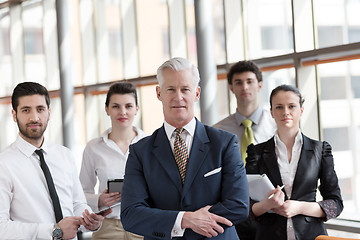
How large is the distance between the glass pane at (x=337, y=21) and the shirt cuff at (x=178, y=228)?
346cm

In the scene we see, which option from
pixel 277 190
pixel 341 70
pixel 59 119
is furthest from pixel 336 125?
A: pixel 59 119

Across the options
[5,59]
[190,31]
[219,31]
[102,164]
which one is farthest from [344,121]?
[5,59]

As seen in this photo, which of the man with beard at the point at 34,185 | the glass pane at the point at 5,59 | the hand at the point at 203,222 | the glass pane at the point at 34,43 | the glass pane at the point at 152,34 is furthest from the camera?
the glass pane at the point at 5,59

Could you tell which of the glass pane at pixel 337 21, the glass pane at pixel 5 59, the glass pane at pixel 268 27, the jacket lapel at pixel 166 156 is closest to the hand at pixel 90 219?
the jacket lapel at pixel 166 156

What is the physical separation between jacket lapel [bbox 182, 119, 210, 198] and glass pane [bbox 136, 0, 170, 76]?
555 centimetres

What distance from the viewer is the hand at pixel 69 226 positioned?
2650 millimetres

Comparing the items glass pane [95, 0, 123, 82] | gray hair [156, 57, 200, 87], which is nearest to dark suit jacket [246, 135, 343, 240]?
gray hair [156, 57, 200, 87]

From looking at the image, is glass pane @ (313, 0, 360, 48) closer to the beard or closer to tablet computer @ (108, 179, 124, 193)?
tablet computer @ (108, 179, 124, 193)

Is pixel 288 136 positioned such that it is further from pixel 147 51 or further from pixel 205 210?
pixel 147 51

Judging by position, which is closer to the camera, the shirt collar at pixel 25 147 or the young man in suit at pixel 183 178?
the young man in suit at pixel 183 178

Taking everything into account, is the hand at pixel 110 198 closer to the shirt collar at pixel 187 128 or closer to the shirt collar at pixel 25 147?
the shirt collar at pixel 25 147

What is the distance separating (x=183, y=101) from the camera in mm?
1995

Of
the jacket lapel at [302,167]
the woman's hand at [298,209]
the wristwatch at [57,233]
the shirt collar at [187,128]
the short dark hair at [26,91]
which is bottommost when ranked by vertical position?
the wristwatch at [57,233]

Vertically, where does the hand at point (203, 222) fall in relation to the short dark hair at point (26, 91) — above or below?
below
